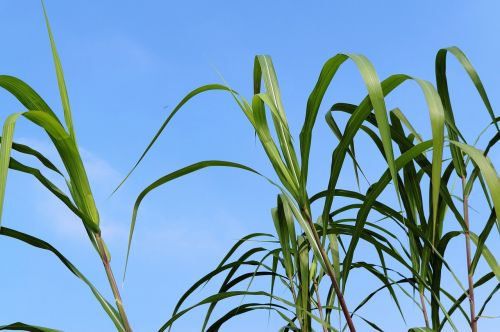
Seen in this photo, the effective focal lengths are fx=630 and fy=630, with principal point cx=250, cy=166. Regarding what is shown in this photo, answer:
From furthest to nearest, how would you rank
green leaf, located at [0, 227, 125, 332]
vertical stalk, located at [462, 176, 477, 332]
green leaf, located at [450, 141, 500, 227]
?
vertical stalk, located at [462, 176, 477, 332]
green leaf, located at [0, 227, 125, 332]
green leaf, located at [450, 141, 500, 227]

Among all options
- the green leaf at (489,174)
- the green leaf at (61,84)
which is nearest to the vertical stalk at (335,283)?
the green leaf at (489,174)

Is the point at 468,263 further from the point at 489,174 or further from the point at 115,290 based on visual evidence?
the point at 115,290

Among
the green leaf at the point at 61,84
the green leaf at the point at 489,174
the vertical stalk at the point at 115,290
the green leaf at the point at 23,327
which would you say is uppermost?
the green leaf at the point at 61,84

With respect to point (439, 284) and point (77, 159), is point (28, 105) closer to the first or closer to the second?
point (77, 159)

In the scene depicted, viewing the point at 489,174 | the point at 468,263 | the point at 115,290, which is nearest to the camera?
the point at 489,174

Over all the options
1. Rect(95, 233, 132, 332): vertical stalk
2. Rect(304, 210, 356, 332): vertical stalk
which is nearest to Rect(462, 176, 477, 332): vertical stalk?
Rect(304, 210, 356, 332): vertical stalk

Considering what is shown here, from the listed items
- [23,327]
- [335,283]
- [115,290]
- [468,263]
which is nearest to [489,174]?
[335,283]

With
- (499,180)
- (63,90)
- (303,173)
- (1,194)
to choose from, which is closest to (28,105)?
(63,90)

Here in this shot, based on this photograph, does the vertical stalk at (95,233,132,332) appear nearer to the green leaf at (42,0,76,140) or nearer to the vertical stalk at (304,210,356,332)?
the green leaf at (42,0,76,140)

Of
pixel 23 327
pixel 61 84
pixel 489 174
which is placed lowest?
pixel 23 327

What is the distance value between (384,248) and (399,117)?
324 mm

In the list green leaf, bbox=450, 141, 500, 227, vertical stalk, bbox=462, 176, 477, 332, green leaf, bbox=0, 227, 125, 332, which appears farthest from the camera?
vertical stalk, bbox=462, 176, 477, 332

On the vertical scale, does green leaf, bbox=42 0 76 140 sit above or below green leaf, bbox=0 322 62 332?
above

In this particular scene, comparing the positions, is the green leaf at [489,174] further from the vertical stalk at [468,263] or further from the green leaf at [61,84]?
the green leaf at [61,84]
